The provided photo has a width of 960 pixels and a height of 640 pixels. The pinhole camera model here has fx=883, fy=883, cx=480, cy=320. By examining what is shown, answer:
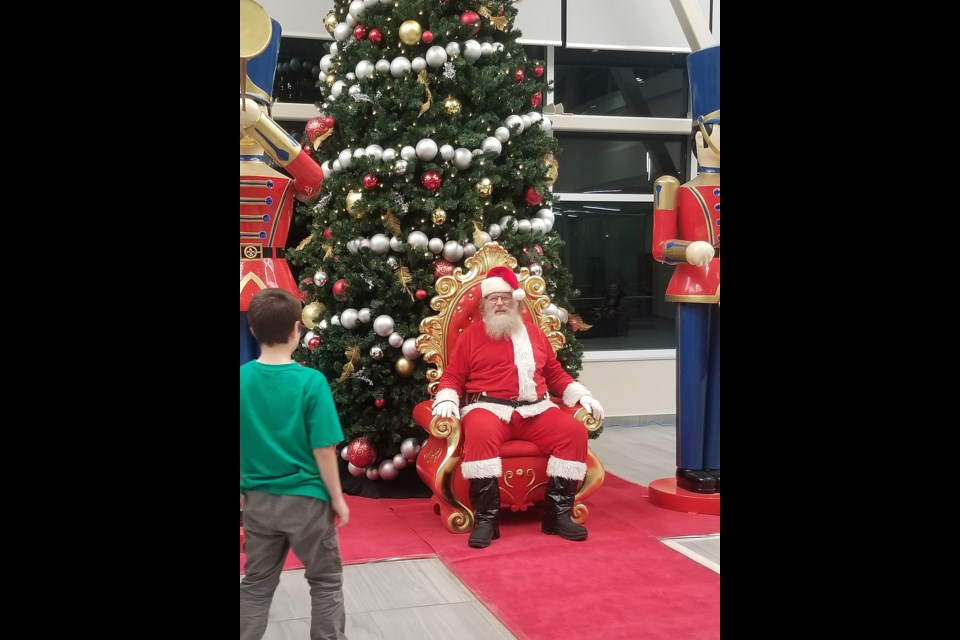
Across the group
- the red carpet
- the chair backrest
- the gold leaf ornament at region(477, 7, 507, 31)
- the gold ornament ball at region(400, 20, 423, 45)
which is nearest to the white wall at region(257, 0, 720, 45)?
the gold leaf ornament at region(477, 7, 507, 31)

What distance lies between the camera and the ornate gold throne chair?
418 cm

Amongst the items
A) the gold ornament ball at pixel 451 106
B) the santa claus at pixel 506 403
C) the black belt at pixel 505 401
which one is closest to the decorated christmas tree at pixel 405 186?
the gold ornament ball at pixel 451 106

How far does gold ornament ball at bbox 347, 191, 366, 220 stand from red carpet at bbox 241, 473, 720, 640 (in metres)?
1.57

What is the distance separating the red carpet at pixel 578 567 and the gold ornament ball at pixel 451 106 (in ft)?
6.99

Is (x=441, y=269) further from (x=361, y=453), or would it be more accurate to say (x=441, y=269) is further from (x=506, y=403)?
(x=361, y=453)

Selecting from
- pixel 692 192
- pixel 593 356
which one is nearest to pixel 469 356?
pixel 692 192

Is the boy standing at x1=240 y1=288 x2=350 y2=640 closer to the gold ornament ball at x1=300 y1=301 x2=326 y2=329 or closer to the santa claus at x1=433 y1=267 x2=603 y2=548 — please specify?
the santa claus at x1=433 y1=267 x2=603 y2=548

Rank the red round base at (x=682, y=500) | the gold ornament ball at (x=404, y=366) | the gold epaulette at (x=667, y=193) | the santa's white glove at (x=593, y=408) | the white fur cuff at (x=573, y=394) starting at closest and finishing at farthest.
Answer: the santa's white glove at (x=593, y=408) < the white fur cuff at (x=573, y=394) < the red round base at (x=682, y=500) < the gold epaulette at (x=667, y=193) < the gold ornament ball at (x=404, y=366)

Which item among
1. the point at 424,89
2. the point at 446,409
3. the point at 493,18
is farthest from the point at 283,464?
the point at 493,18

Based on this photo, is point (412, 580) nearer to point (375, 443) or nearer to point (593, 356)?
point (375, 443)

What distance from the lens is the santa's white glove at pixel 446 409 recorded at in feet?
13.5

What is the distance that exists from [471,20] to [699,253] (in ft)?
5.78

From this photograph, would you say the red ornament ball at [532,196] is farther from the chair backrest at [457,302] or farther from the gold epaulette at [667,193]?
the gold epaulette at [667,193]

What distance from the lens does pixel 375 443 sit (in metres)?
4.98
